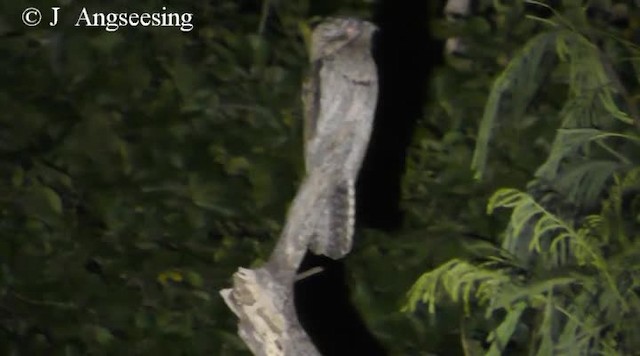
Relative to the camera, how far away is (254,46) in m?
1.78


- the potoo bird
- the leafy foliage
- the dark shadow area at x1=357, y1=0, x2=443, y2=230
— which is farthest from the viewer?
the dark shadow area at x1=357, y1=0, x2=443, y2=230

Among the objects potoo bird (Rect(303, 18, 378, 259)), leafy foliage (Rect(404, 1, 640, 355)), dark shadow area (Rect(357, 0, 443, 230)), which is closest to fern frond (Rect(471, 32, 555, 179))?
leafy foliage (Rect(404, 1, 640, 355))

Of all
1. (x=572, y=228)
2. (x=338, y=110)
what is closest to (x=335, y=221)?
(x=338, y=110)

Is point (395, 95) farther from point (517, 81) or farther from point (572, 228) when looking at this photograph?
point (572, 228)

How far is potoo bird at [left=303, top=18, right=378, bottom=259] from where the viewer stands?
1010 mm

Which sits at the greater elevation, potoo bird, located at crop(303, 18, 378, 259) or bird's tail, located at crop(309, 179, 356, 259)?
potoo bird, located at crop(303, 18, 378, 259)

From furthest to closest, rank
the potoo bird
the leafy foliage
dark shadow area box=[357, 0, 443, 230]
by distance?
dark shadow area box=[357, 0, 443, 230] < the leafy foliage < the potoo bird

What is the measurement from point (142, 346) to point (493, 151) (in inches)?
29.7

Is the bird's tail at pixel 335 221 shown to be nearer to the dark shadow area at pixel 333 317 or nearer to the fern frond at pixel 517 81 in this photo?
the fern frond at pixel 517 81

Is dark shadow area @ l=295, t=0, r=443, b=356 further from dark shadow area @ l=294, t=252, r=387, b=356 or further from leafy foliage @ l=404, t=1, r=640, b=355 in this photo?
leafy foliage @ l=404, t=1, r=640, b=355

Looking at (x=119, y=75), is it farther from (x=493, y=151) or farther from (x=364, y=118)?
(x=364, y=118)

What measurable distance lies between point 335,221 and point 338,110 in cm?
12

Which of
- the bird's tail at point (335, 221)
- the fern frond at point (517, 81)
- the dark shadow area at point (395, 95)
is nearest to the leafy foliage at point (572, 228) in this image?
the fern frond at point (517, 81)

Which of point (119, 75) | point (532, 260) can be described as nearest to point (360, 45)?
point (532, 260)
